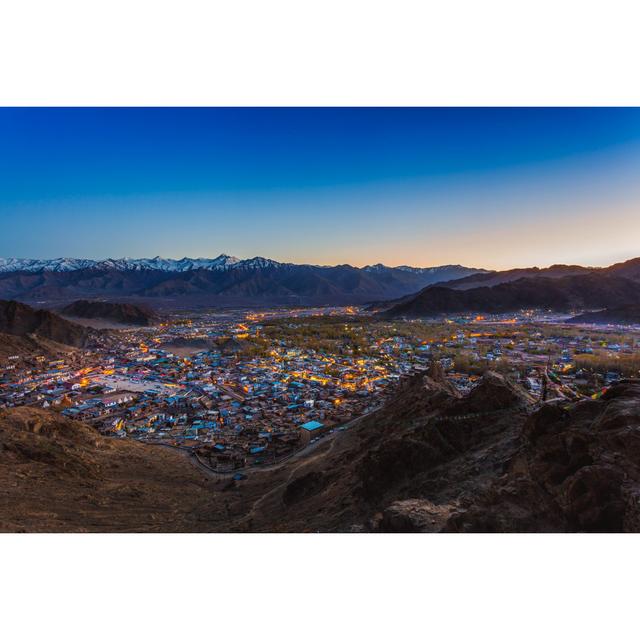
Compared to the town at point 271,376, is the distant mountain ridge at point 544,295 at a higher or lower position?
higher

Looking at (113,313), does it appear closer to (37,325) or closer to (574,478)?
(37,325)

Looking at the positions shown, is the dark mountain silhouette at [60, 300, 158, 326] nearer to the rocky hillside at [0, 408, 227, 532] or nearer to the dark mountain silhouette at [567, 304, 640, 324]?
the rocky hillside at [0, 408, 227, 532]

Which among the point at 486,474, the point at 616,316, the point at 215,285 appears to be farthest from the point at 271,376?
the point at 215,285

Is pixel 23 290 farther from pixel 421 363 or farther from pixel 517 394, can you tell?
pixel 517 394

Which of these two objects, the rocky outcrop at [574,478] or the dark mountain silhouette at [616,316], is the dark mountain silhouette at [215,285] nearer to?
the dark mountain silhouette at [616,316]

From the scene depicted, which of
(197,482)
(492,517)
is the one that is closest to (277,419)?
(197,482)

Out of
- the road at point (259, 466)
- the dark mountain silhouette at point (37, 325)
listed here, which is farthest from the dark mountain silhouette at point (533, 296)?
the road at point (259, 466)
